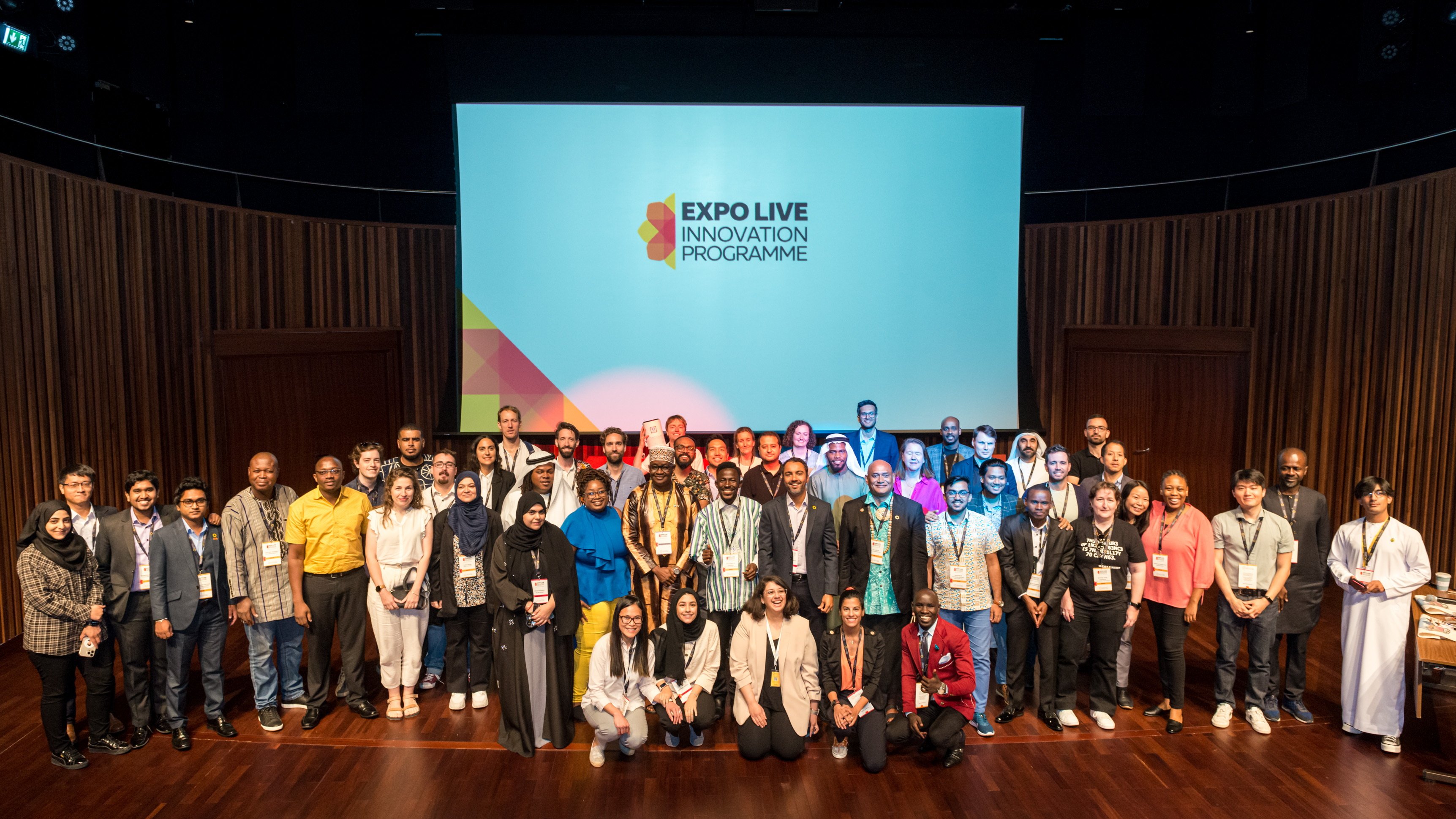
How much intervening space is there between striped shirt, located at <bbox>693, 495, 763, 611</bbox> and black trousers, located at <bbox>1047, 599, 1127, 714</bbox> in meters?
1.53

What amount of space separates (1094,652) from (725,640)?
6.12 ft

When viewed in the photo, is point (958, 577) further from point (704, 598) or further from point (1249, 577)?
point (1249, 577)

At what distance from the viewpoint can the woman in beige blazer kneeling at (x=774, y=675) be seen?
404 centimetres

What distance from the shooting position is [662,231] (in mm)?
7070

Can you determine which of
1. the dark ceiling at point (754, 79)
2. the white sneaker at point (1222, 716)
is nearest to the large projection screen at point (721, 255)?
the dark ceiling at point (754, 79)

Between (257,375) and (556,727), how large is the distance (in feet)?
14.4

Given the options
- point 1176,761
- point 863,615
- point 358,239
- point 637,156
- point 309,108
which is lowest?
point 1176,761

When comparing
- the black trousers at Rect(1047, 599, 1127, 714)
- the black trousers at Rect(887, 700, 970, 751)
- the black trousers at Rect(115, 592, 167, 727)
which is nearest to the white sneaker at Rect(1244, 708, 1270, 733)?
the black trousers at Rect(1047, 599, 1127, 714)

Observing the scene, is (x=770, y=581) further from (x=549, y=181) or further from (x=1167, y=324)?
(x=1167, y=324)

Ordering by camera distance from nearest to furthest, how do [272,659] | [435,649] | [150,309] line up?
1. [272,659]
2. [435,649]
3. [150,309]

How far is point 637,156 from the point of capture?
7.02 m

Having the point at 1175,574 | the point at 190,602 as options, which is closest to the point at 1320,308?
the point at 1175,574

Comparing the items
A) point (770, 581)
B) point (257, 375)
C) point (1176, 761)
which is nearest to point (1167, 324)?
point (1176, 761)

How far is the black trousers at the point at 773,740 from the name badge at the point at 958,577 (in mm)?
1035
